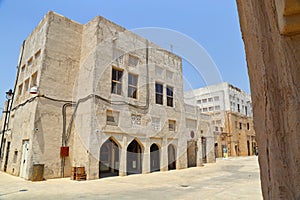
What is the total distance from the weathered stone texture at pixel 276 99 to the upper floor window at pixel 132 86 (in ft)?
40.2

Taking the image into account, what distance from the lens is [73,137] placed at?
1244 cm

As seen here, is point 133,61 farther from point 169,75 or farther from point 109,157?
point 109,157

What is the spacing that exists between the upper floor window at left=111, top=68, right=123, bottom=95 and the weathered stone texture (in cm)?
1167

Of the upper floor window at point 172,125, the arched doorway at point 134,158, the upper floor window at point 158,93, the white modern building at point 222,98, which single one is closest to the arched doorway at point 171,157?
the upper floor window at point 172,125

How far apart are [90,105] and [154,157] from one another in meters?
6.61

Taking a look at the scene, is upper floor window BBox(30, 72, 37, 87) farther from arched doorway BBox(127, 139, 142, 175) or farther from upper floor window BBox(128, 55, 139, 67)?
arched doorway BBox(127, 139, 142, 175)

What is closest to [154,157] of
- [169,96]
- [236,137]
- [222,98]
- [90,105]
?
[169,96]

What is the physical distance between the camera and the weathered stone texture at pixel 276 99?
5.23 feet

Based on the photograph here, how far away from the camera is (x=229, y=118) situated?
33812 millimetres

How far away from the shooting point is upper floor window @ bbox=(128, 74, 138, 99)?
14086 millimetres

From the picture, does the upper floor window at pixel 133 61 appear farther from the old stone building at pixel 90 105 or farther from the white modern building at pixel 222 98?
the white modern building at pixel 222 98

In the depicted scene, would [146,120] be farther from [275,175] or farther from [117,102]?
[275,175]

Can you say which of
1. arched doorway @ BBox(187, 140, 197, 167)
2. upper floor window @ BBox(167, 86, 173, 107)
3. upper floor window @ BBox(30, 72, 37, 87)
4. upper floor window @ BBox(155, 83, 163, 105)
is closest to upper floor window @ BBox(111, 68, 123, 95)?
upper floor window @ BBox(155, 83, 163, 105)

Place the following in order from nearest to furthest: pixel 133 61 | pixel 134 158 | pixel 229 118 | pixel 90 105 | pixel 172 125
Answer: pixel 90 105
pixel 134 158
pixel 133 61
pixel 172 125
pixel 229 118
